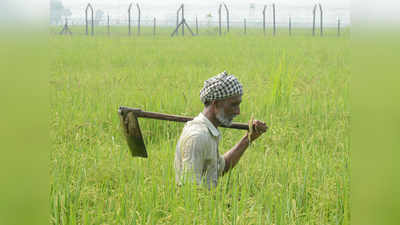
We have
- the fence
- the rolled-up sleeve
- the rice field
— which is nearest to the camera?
the rice field

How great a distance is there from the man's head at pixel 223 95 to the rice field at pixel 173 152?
30cm

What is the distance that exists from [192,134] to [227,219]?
432 millimetres

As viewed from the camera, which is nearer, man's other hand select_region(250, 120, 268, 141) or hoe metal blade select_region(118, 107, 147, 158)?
man's other hand select_region(250, 120, 268, 141)

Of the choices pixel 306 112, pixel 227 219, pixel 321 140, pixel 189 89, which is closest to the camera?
pixel 227 219

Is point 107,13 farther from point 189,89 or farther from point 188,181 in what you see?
point 188,181

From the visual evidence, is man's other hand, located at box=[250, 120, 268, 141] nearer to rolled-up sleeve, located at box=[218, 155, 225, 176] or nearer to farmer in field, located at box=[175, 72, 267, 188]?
farmer in field, located at box=[175, 72, 267, 188]

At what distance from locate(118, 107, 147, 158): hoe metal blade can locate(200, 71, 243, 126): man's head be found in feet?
1.33

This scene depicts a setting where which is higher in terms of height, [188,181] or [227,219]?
[188,181]

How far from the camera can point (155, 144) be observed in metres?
3.03

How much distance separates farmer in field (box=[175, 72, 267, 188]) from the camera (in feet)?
5.49

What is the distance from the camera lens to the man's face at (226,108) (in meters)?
1.74

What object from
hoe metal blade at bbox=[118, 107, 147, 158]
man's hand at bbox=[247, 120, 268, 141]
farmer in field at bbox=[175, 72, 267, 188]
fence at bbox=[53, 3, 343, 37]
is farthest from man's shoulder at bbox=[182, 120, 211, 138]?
fence at bbox=[53, 3, 343, 37]

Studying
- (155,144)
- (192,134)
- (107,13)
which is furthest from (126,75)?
(107,13)

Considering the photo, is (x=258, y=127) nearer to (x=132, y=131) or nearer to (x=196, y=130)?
(x=196, y=130)
